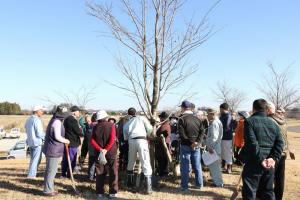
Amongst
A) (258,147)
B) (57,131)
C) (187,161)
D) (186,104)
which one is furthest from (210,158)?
(57,131)

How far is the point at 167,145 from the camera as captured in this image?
9562 millimetres

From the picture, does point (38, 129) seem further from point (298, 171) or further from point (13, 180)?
point (298, 171)

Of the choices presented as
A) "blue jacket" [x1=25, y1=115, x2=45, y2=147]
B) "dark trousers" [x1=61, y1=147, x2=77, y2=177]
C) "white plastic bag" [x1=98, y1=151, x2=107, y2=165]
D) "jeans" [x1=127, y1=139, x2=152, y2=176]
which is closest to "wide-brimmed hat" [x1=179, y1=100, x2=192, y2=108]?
"jeans" [x1=127, y1=139, x2=152, y2=176]

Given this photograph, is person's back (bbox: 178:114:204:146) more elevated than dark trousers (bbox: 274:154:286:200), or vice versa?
person's back (bbox: 178:114:204:146)

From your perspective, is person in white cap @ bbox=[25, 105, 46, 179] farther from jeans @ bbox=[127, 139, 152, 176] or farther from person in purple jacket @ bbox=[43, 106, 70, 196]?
jeans @ bbox=[127, 139, 152, 176]

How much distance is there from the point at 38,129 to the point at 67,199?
2.27m

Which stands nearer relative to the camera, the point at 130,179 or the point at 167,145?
the point at 130,179

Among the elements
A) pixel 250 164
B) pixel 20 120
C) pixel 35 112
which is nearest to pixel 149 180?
pixel 250 164

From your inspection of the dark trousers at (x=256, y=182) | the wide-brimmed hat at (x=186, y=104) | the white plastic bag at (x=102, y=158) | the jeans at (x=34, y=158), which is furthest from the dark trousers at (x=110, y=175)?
the dark trousers at (x=256, y=182)

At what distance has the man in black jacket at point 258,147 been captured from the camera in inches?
237

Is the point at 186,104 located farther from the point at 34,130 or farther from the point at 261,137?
the point at 34,130

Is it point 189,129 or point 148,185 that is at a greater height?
point 189,129

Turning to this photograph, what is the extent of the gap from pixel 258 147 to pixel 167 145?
3.79 m

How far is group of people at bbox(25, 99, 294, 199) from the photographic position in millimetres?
6078
